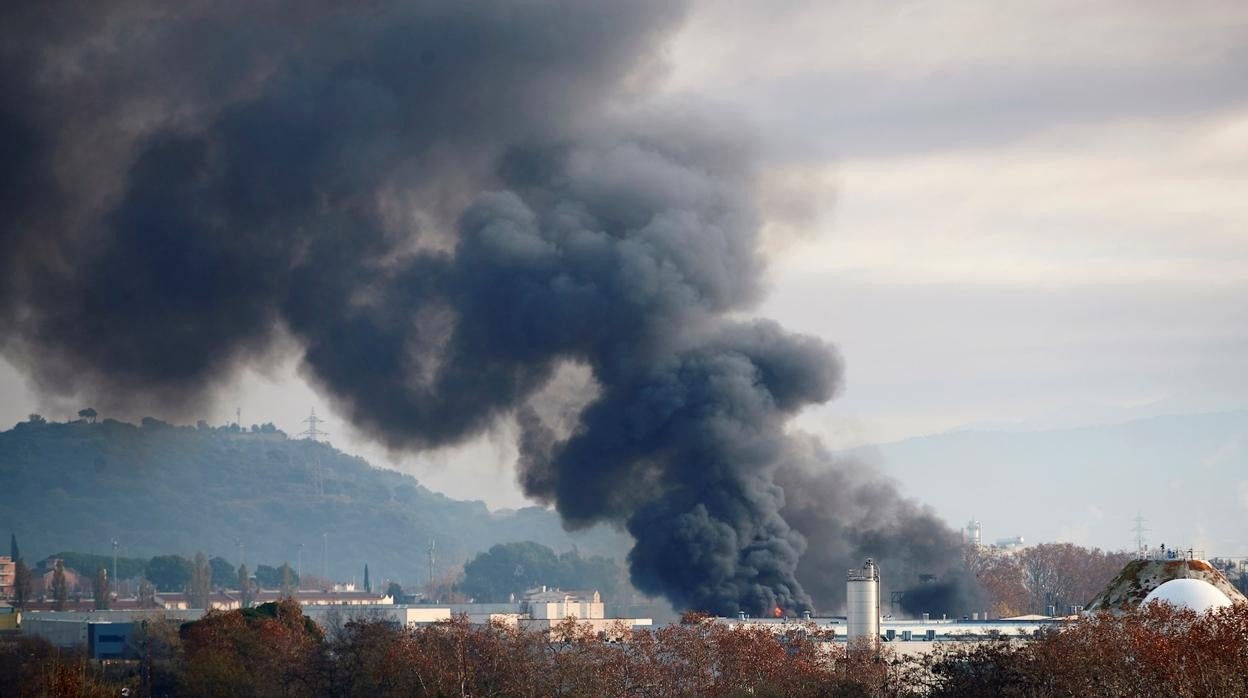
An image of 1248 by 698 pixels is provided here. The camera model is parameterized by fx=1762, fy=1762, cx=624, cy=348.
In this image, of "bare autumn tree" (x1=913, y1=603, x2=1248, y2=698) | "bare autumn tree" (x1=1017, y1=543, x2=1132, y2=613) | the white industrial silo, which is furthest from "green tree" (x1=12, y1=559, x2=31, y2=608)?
"bare autumn tree" (x1=913, y1=603, x2=1248, y2=698)

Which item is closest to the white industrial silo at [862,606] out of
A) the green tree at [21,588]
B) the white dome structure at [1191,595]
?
the white dome structure at [1191,595]

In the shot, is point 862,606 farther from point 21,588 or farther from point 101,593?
point 21,588

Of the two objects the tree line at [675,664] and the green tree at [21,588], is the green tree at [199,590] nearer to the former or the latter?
the green tree at [21,588]

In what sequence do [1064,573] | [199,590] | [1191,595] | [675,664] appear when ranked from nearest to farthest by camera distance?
[1191,595] → [675,664] → [1064,573] → [199,590]

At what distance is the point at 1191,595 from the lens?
6297 centimetres

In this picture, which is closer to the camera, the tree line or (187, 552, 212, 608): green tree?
the tree line

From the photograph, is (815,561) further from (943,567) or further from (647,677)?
(647,677)

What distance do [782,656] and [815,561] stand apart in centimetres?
3814

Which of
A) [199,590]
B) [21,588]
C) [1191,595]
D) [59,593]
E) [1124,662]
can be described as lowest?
[199,590]

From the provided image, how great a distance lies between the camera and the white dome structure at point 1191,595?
203 ft

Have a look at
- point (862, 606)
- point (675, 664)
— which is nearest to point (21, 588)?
point (862, 606)

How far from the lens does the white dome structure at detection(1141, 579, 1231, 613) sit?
6200cm

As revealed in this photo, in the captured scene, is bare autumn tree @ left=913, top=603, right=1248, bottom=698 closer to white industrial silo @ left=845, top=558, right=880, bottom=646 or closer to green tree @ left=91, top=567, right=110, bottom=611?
white industrial silo @ left=845, top=558, right=880, bottom=646

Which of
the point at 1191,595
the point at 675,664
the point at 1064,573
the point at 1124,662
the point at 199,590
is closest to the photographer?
the point at 1124,662
